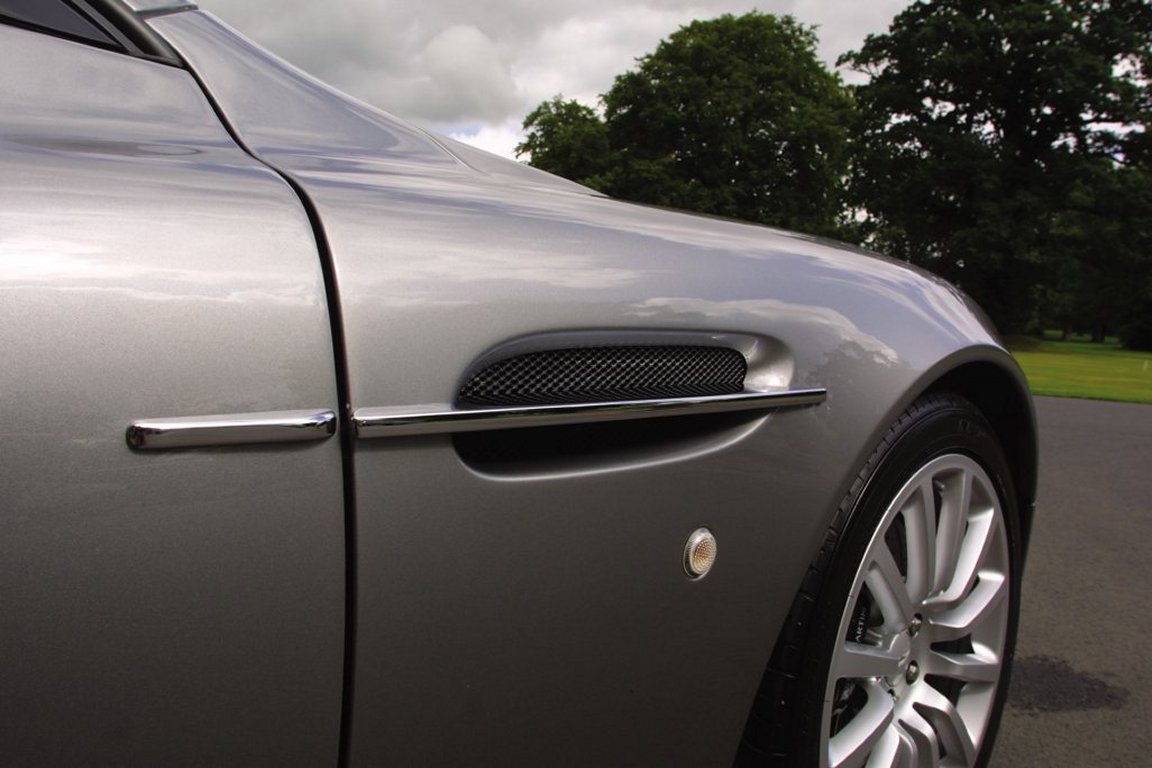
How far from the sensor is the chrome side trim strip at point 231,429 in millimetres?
785

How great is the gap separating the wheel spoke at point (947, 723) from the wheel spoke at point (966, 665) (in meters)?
0.04

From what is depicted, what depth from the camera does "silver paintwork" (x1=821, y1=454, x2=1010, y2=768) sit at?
61.1 inches

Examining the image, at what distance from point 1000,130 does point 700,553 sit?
110ft

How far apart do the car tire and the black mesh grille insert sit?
1.12ft

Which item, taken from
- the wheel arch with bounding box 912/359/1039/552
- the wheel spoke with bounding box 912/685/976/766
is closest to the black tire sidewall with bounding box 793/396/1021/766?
the wheel arch with bounding box 912/359/1039/552

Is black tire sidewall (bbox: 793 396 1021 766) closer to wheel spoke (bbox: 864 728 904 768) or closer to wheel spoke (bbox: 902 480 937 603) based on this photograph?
wheel spoke (bbox: 902 480 937 603)

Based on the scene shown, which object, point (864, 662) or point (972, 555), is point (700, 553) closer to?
point (864, 662)

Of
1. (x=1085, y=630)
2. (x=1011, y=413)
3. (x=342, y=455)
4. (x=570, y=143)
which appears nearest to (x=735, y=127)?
(x=570, y=143)

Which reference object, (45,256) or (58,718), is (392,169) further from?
(58,718)

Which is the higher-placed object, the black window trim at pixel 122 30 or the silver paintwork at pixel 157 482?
the black window trim at pixel 122 30

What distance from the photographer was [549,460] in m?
1.08

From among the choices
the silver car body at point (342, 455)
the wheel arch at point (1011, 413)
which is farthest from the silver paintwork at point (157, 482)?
the wheel arch at point (1011, 413)

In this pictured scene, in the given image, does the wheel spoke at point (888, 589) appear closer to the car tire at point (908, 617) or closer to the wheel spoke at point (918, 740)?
the car tire at point (908, 617)

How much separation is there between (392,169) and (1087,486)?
5.30m
